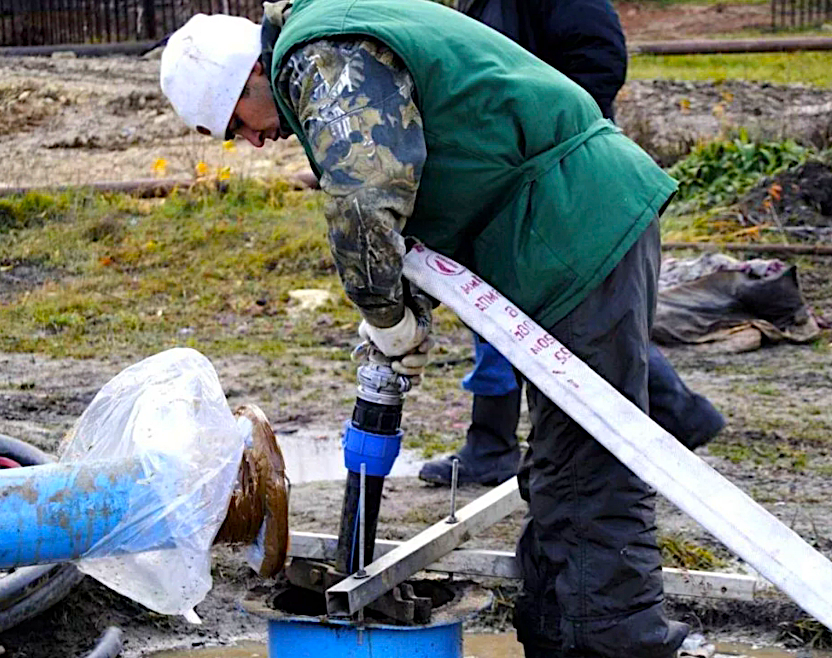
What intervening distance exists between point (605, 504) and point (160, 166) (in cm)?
798

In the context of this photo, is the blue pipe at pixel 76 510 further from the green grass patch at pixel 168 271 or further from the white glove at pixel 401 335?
the green grass patch at pixel 168 271

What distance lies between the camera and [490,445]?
5.20 m

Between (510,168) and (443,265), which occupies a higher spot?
(510,168)

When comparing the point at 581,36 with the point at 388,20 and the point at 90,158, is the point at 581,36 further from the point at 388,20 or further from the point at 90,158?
the point at 90,158

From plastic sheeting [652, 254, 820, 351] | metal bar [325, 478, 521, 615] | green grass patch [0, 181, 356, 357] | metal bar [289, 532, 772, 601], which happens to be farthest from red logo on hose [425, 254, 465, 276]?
plastic sheeting [652, 254, 820, 351]

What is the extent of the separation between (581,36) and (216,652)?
244 cm

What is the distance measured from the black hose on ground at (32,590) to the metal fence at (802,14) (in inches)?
826

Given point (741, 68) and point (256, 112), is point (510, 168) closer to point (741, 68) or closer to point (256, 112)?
point (256, 112)

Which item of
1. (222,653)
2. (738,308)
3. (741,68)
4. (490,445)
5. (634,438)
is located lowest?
(741,68)

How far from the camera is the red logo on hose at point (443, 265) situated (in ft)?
10.3

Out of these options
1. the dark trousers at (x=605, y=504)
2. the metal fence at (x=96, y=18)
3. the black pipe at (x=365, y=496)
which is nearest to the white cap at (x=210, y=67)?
the black pipe at (x=365, y=496)

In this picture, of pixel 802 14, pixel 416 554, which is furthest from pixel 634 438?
pixel 802 14

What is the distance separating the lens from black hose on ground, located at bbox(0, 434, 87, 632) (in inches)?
152

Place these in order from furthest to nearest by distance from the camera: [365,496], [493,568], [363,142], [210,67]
→ 1. [493,568]
2. [365,496]
3. [210,67]
4. [363,142]
